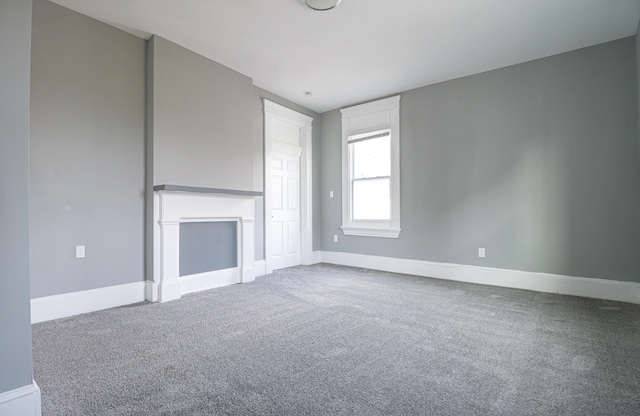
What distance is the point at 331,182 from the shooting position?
574 cm

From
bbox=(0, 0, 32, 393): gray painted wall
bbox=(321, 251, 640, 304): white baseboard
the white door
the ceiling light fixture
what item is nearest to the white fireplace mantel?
the white door

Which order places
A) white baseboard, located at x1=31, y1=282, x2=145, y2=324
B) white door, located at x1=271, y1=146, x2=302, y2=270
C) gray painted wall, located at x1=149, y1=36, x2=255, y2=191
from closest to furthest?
white baseboard, located at x1=31, y1=282, x2=145, y2=324 < gray painted wall, located at x1=149, y1=36, x2=255, y2=191 < white door, located at x1=271, y1=146, x2=302, y2=270

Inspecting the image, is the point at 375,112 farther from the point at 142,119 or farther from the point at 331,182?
the point at 142,119

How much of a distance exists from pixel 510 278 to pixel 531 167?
140 cm

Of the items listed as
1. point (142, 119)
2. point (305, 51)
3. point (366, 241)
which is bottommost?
point (366, 241)

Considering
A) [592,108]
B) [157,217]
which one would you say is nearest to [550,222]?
[592,108]

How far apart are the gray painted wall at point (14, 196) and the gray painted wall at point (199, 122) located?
2.01 metres

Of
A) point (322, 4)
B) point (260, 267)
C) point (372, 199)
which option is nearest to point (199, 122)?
point (322, 4)

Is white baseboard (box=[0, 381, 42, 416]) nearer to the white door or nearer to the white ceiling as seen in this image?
the white ceiling

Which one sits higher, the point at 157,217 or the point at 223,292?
the point at 157,217

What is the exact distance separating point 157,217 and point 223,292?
113cm

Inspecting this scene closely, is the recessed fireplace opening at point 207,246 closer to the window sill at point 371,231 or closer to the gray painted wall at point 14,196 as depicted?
the window sill at point 371,231

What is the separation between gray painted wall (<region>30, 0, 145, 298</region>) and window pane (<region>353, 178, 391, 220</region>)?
329 centimetres

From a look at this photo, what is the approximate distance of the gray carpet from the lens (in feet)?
5.11
